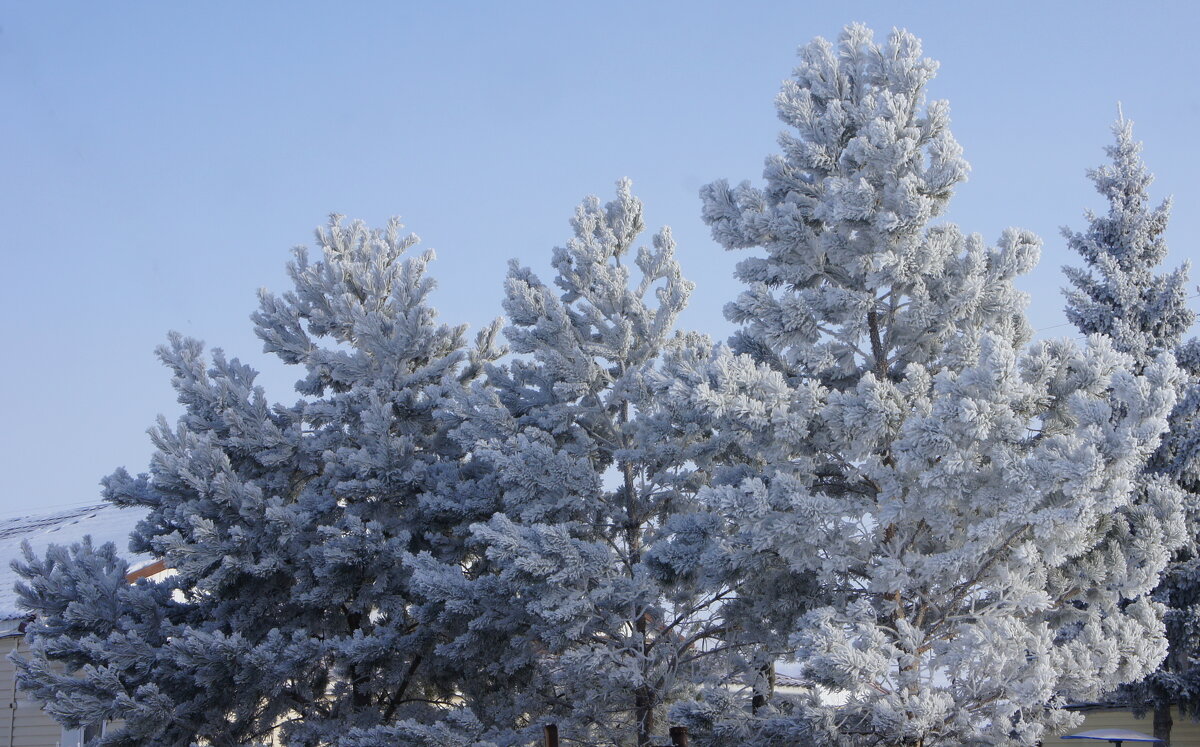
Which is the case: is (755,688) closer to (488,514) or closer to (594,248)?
(488,514)

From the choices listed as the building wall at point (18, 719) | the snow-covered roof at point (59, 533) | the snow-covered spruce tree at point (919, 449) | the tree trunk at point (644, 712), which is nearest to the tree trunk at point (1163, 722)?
the snow-covered spruce tree at point (919, 449)

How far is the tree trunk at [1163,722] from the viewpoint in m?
15.5

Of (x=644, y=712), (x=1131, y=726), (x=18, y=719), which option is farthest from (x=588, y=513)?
(x=18, y=719)

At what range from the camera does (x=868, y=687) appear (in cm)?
1011

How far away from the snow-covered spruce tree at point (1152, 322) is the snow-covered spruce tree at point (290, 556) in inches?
322

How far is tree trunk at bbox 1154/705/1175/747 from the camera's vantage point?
15484 mm

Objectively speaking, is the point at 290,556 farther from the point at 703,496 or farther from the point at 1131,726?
the point at 1131,726

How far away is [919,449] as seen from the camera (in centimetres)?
976

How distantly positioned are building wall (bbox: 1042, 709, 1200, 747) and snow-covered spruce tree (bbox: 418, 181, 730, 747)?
25.2ft

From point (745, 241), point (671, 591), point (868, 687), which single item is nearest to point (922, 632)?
point (868, 687)

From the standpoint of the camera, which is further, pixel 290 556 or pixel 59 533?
pixel 59 533

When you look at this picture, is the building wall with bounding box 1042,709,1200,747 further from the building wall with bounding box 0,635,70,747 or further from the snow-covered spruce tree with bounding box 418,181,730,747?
the building wall with bounding box 0,635,70,747

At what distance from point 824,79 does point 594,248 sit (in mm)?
3678

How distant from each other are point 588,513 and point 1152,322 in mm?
7573
